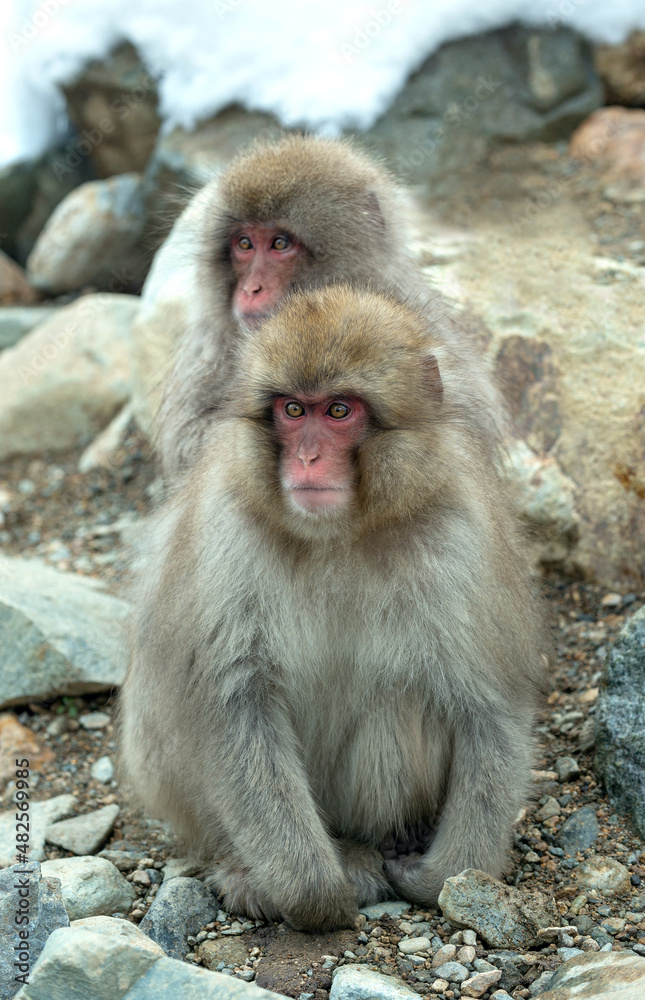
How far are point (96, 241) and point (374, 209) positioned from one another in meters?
4.00

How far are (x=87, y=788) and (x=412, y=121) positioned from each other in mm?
4137

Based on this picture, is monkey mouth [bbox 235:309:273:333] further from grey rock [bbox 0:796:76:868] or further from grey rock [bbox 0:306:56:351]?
grey rock [bbox 0:306:56:351]

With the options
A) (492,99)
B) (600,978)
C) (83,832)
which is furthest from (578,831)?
(492,99)

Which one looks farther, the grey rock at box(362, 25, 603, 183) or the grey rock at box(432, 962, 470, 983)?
the grey rock at box(362, 25, 603, 183)

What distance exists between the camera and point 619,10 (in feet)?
21.4

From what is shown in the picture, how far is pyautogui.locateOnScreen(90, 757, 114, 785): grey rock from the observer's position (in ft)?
13.2

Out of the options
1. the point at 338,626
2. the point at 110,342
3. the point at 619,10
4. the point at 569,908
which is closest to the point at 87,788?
the point at 338,626

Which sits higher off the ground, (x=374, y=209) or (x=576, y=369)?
(x=374, y=209)

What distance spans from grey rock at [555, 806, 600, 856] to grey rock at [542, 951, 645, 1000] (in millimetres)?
584

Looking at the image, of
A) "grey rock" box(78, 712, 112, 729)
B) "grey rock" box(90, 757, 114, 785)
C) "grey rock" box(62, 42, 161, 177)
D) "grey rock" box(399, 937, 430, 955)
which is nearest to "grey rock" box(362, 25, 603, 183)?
"grey rock" box(62, 42, 161, 177)

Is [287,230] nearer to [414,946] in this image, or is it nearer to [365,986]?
[414,946]

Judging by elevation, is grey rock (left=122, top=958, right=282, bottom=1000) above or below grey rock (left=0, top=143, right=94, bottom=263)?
below

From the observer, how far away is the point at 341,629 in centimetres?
296

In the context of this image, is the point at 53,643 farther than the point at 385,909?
Yes
